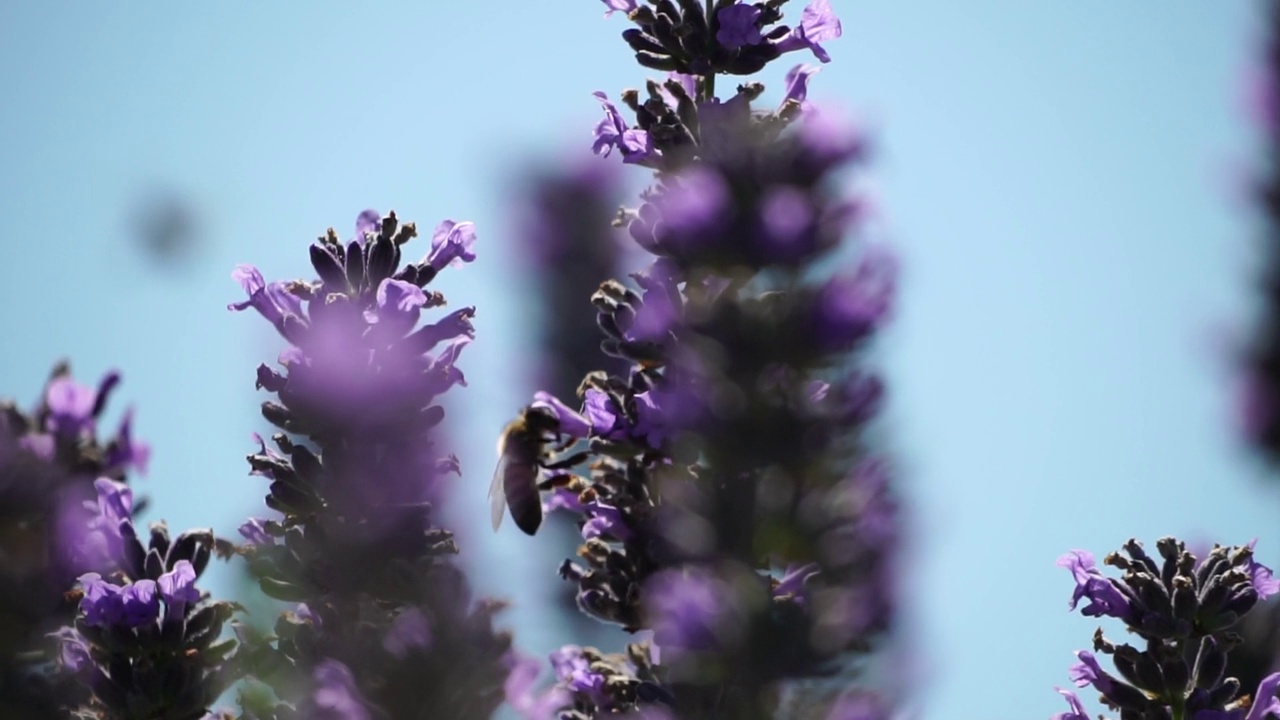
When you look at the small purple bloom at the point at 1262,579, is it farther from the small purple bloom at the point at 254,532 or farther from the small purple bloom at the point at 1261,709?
the small purple bloom at the point at 254,532

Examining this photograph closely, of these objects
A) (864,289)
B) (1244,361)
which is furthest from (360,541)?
(1244,361)

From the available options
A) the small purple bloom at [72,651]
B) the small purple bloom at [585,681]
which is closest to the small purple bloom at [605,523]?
the small purple bloom at [585,681]

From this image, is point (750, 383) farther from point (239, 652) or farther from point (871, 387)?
point (239, 652)

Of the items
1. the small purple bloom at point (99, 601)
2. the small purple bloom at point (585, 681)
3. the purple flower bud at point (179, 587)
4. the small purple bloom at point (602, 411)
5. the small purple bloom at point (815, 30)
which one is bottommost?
the small purple bloom at point (585, 681)

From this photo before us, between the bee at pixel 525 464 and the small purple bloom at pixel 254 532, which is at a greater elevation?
the bee at pixel 525 464

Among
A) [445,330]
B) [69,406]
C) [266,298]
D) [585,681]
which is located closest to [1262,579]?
[585,681]

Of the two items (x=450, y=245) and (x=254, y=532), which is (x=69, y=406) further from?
(x=450, y=245)
